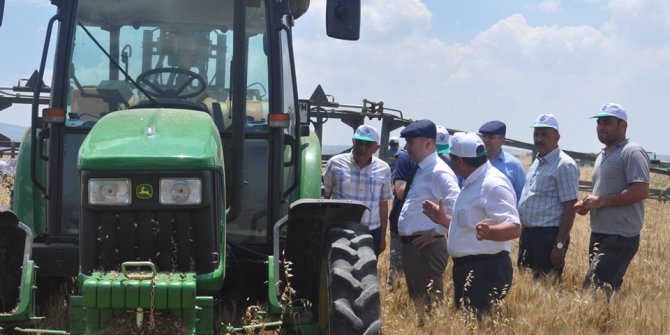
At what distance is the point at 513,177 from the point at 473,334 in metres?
2.47

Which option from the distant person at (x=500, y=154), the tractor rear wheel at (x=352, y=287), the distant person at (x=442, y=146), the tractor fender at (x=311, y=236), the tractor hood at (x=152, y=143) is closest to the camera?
the tractor hood at (x=152, y=143)

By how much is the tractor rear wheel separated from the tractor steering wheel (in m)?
1.34

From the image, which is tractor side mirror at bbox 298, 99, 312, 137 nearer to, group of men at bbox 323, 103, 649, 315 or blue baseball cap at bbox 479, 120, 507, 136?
group of men at bbox 323, 103, 649, 315

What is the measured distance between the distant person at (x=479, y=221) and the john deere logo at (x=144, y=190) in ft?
6.50

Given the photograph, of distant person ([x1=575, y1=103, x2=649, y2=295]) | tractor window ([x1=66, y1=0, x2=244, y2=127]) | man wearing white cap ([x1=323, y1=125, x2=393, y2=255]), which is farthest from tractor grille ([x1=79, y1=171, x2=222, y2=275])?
distant person ([x1=575, y1=103, x2=649, y2=295])

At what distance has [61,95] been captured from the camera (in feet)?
16.0

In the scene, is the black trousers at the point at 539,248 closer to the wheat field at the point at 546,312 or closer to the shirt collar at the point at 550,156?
the wheat field at the point at 546,312

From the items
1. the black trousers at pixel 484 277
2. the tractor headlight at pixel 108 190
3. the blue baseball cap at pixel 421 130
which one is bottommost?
the black trousers at pixel 484 277

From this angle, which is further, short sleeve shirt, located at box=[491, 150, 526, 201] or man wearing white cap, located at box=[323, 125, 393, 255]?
short sleeve shirt, located at box=[491, 150, 526, 201]

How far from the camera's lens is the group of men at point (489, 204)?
5.03 metres

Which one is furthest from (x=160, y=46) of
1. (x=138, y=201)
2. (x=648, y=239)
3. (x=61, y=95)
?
(x=648, y=239)

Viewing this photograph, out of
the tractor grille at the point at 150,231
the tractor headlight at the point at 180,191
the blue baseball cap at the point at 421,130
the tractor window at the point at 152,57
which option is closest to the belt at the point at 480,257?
the blue baseball cap at the point at 421,130

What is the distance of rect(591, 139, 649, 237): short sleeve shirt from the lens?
581 centimetres

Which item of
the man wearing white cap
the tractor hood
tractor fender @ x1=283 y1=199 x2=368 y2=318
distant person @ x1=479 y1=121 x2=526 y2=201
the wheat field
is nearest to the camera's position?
the tractor hood
